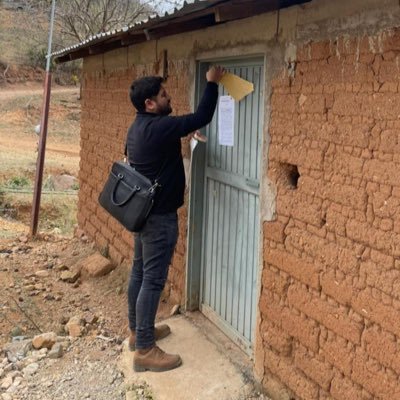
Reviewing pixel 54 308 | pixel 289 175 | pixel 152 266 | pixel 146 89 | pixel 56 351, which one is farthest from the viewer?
pixel 54 308

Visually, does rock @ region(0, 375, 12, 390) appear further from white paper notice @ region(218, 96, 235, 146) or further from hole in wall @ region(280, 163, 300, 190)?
hole in wall @ region(280, 163, 300, 190)

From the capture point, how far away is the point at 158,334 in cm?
477

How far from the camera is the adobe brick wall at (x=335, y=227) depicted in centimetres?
298

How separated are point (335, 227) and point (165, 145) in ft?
4.46

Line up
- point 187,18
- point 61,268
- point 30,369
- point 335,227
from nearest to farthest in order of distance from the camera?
point 335,227 < point 187,18 < point 30,369 < point 61,268

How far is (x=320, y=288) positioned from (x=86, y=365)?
2228 millimetres

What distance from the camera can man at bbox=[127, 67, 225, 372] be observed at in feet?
13.3

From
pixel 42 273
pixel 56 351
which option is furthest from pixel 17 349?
pixel 42 273

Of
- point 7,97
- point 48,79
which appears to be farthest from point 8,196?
point 7,97

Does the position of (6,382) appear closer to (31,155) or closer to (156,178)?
(156,178)

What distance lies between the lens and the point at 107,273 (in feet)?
23.3

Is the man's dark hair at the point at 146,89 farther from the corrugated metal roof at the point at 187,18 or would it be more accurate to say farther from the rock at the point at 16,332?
the rock at the point at 16,332

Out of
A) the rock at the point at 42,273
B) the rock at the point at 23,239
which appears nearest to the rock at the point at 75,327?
the rock at the point at 42,273

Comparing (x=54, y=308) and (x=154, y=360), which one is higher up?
(x=154, y=360)
